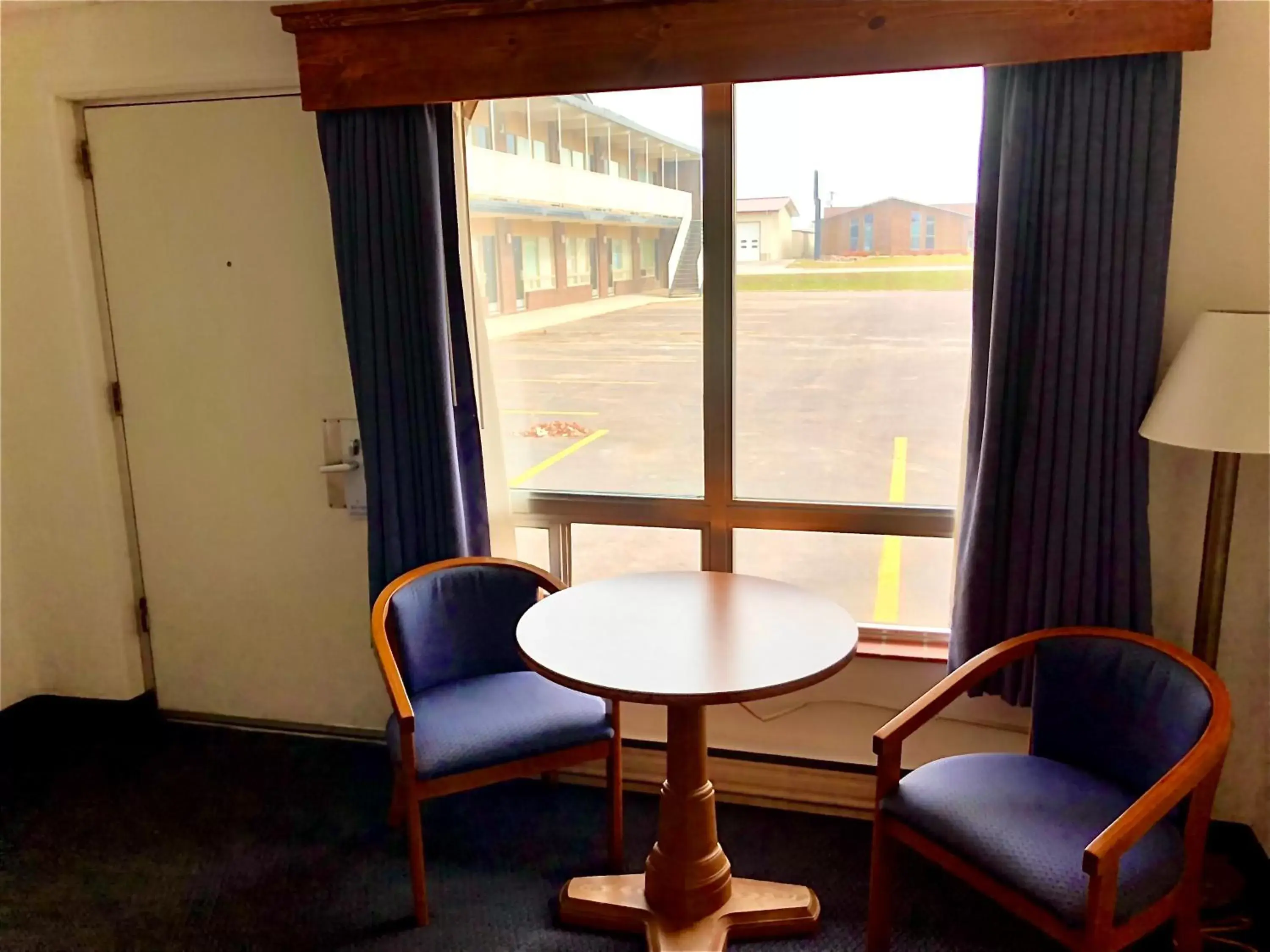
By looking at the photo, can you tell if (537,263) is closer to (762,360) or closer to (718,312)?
(718,312)

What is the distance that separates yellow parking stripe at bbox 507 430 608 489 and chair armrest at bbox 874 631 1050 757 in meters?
1.18

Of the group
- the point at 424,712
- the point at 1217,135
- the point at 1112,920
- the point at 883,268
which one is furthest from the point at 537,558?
the point at 1217,135

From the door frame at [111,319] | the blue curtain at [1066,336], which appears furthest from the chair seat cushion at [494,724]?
the door frame at [111,319]

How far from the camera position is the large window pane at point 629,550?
2.72 metres

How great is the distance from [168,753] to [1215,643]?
118 inches

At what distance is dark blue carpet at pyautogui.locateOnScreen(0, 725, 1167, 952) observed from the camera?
215 cm

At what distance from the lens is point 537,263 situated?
2672 mm

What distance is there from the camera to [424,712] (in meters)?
2.25

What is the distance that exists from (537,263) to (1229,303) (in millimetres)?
1745

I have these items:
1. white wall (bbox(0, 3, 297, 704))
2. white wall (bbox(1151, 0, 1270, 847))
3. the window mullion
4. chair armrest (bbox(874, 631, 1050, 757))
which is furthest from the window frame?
white wall (bbox(0, 3, 297, 704))

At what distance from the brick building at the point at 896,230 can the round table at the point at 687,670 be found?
908mm

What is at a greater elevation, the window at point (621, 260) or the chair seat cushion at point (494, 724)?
the window at point (621, 260)

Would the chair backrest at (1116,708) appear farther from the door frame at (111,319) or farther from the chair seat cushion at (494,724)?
the door frame at (111,319)

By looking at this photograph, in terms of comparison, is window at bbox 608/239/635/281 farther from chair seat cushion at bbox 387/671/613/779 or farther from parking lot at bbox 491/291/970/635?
chair seat cushion at bbox 387/671/613/779
